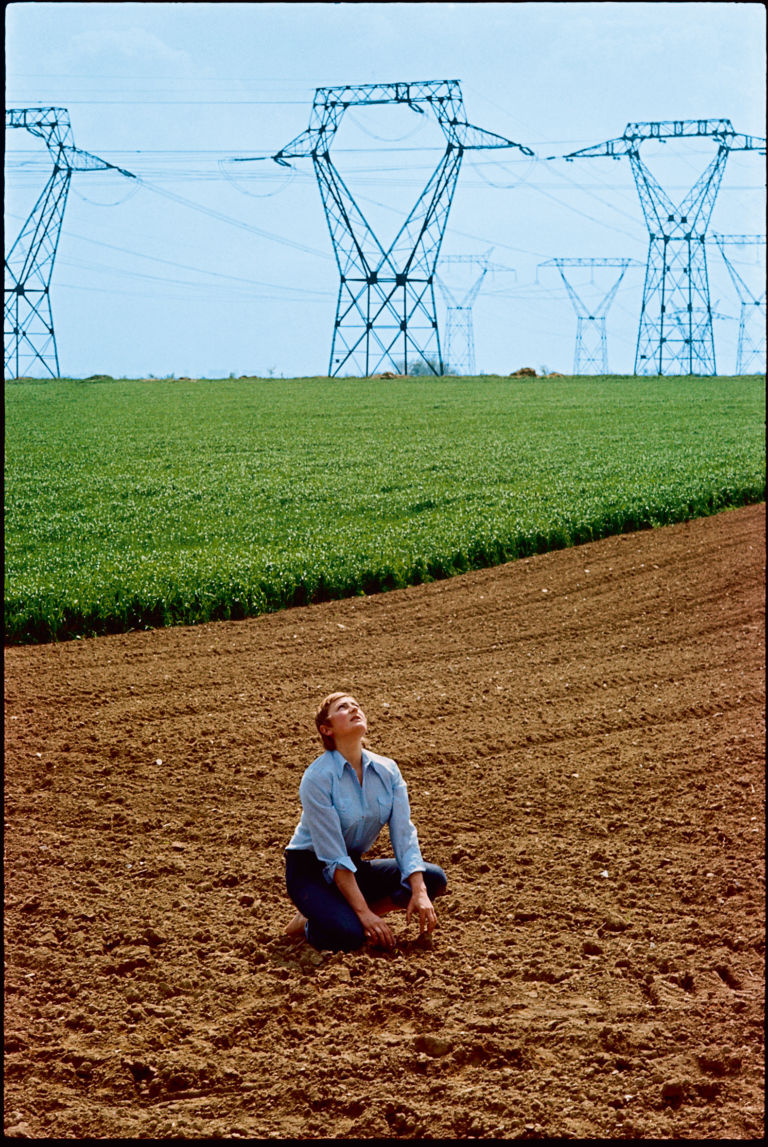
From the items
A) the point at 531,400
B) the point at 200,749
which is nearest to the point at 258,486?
the point at 200,749

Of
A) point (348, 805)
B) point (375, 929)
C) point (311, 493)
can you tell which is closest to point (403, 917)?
point (375, 929)

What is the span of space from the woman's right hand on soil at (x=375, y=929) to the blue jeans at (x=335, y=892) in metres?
0.09

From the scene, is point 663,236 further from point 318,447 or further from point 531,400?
point 318,447

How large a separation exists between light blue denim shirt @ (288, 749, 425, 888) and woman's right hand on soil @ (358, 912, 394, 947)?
0.16m

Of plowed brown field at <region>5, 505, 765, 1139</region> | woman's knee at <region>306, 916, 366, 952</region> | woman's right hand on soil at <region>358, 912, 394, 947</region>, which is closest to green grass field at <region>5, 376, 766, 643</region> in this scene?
plowed brown field at <region>5, 505, 765, 1139</region>

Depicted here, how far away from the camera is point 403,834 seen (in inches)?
130

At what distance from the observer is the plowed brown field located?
10.7ft

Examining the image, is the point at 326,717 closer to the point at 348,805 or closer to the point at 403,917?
the point at 348,805

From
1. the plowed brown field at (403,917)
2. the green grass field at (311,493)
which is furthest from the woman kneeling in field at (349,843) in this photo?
the green grass field at (311,493)

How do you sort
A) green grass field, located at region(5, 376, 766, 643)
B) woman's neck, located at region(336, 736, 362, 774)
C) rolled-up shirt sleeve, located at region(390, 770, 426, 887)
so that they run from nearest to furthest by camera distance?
woman's neck, located at region(336, 736, 362, 774)
rolled-up shirt sleeve, located at region(390, 770, 426, 887)
green grass field, located at region(5, 376, 766, 643)

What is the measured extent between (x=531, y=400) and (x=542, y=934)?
32332 millimetres

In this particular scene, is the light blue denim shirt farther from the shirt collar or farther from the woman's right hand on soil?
the woman's right hand on soil

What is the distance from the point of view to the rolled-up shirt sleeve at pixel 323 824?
3.19 m

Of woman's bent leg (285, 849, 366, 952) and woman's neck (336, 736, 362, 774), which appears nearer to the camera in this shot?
woman's neck (336, 736, 362, 774)
